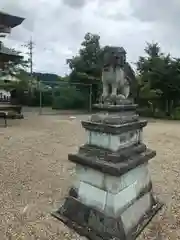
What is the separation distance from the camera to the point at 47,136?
808 cm

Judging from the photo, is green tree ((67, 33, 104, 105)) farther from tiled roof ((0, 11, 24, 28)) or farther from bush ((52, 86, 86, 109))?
tiled roof ((0, 11, 24, 28))

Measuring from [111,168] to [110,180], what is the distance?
166 mm

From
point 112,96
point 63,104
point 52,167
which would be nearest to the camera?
point 112,96

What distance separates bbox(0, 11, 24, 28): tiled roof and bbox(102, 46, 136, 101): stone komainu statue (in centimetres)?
871

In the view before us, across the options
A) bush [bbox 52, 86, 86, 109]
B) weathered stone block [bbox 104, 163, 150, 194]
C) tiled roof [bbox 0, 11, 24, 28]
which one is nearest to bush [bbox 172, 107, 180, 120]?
bush [bbox 52, 86, 86, 109]

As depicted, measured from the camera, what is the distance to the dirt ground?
2.84 m

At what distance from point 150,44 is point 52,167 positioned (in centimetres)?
1632

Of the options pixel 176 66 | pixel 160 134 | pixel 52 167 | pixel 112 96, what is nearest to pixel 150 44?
pixel 176 66

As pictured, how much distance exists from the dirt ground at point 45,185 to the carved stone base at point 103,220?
9cm

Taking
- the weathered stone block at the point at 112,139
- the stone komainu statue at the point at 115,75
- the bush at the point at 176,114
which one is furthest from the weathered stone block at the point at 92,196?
the bush at the point at 176,114

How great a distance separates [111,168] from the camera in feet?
8.43

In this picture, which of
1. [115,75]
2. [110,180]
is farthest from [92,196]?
[115,75]

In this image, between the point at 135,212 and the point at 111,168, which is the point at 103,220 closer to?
the point at 135,212

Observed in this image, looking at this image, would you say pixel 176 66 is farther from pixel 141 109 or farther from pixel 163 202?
pixel 163 202
